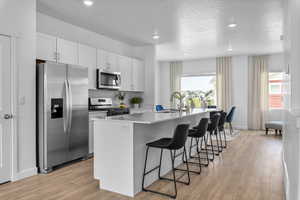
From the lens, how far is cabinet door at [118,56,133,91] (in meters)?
5.94

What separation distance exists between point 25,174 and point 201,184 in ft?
8.50

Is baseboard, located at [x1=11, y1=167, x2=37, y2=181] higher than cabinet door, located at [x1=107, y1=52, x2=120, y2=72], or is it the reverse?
cabinet door, located at [x1=107, y1=52, x2=120, y2=72]

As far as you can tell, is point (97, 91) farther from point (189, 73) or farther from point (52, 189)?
point (189, 73)

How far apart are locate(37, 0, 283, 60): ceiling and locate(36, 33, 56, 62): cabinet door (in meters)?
0.53

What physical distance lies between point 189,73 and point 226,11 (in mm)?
5360

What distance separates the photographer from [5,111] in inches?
125

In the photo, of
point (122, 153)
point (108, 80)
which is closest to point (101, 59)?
point (108, 80)

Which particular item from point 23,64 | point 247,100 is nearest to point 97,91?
point 23,64

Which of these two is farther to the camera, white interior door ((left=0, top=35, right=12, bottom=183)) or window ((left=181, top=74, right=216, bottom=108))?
window ((left=181, top=74, right=216, bottom=108))

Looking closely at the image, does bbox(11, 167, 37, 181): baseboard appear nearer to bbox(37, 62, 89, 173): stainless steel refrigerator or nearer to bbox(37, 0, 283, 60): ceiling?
bbox(37, 62, 89, 173): stainless steel refrigerator

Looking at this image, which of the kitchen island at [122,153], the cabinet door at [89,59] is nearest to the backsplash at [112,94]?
the cabinet door at [89,59]

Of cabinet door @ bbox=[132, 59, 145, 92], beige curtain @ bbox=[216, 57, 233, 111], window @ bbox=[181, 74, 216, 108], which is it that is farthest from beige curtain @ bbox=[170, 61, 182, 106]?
cabinet door @ bbox=[132, 59, 145, 92]

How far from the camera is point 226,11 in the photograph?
158 inches

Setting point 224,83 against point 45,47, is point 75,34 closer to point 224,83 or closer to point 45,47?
point 45,47
